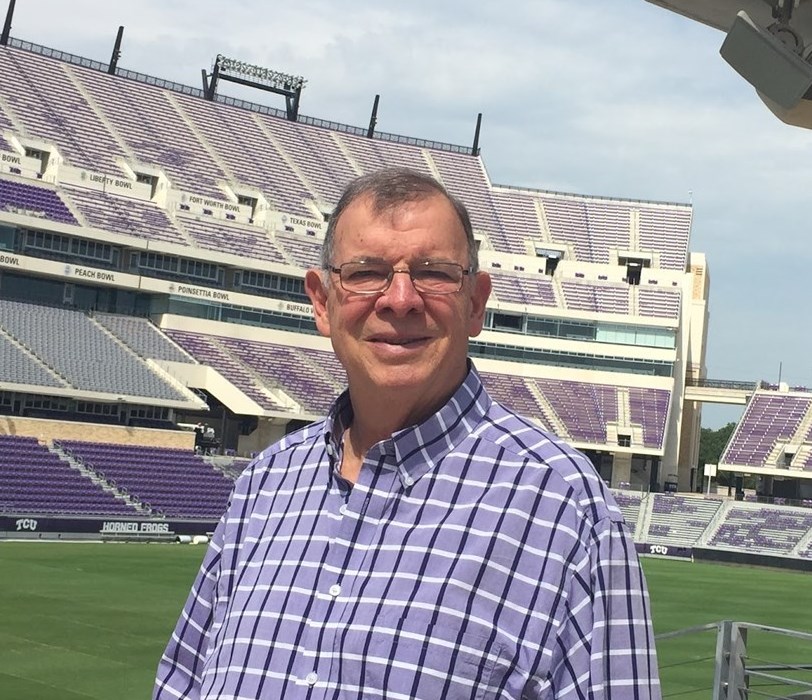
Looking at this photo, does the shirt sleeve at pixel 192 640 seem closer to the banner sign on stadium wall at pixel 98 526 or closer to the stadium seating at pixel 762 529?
the banner sign on stadium wall at pixel 98 526

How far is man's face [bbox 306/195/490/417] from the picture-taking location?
268 cm

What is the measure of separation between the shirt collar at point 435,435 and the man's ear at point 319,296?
0.36m

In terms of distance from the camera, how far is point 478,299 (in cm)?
286

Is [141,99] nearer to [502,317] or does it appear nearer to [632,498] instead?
[502,317]

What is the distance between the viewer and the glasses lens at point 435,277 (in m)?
2.70

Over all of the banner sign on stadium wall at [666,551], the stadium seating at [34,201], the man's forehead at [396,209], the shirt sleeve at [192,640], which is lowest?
the banner sign on stadium wall at [666,551]

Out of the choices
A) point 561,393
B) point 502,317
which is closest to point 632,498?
point 561,393

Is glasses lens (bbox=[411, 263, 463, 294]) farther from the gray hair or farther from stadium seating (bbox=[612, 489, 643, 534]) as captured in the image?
stadium seating (bbox=[612, 489, 643, 534])

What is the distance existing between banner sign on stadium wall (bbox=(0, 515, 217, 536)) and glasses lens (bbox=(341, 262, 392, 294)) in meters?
36.8

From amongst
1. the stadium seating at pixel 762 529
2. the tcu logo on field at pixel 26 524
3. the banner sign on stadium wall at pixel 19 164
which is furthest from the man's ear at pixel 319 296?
the banner sign on stadium wall at pixel 19 164

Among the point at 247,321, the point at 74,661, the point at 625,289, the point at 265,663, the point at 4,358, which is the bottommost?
the point at 74,661

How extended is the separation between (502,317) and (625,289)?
8.14 m

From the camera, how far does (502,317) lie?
234ft

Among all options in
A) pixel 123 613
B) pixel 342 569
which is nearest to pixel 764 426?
pixel 123 613
